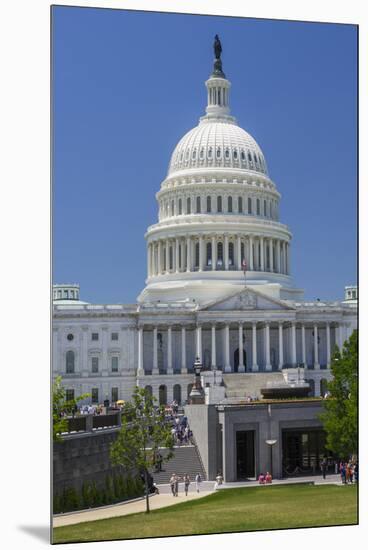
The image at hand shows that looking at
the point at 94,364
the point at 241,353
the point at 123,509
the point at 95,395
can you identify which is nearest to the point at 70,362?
the point at 94,364

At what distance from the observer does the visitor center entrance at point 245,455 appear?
4491cm

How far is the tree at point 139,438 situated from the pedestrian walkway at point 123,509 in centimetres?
93

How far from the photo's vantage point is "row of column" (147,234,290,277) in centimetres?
9500

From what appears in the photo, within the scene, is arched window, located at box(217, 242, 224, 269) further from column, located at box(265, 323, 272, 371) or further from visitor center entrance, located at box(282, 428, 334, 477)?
visitor center entrance, located at box(282, 428, 334, 477)

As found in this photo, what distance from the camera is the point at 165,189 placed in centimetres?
9644

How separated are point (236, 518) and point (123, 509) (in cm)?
656

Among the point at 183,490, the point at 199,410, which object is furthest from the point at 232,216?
the point at 183,490

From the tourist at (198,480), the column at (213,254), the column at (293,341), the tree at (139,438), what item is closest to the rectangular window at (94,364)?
the column at (213,254)

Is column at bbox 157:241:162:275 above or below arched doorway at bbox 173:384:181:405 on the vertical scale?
above

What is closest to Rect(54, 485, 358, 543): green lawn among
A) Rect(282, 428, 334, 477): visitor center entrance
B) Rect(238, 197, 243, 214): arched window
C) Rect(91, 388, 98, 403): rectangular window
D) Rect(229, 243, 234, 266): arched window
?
Rect(282, 428, 334, 477): visitor center entrance

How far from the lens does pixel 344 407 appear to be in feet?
130

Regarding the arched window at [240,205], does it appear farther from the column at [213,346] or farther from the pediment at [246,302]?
the column at [213,346]

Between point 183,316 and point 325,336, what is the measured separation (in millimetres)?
14043

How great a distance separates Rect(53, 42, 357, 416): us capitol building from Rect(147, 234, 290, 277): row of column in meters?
0.12
